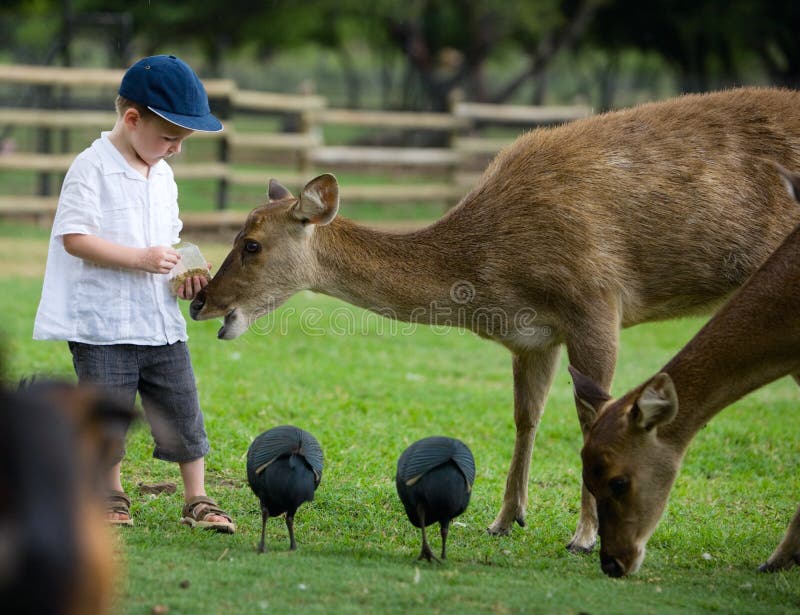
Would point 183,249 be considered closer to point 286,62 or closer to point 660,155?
point 660,155

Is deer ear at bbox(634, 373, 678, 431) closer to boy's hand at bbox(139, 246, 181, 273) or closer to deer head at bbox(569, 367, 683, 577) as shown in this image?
deer head at bbox(569, 367, 683, 577)

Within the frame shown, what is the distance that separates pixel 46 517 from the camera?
2270 mm

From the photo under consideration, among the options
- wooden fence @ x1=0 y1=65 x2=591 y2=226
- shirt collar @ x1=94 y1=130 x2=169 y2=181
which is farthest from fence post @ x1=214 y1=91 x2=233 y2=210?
shirt collar @ x1=94 y1=130 x2=169 y2=181

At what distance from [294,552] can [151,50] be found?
26056 millimetres

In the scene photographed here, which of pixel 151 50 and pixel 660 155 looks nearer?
pixel 660 155

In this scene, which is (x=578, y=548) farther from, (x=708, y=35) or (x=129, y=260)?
(x=708, y=35)

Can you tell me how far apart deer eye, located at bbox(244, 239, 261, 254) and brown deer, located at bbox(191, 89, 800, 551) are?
12 mm

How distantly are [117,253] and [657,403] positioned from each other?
2.68 meters

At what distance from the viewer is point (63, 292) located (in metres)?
5.57

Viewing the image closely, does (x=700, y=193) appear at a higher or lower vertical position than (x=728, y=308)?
higher

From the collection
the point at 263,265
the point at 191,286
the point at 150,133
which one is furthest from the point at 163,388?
the point at 150,133

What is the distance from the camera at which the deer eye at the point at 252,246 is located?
6.35 m

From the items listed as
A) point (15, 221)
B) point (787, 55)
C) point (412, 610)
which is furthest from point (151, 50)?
point (412, 610)

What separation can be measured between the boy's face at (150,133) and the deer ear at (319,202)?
0.84m
